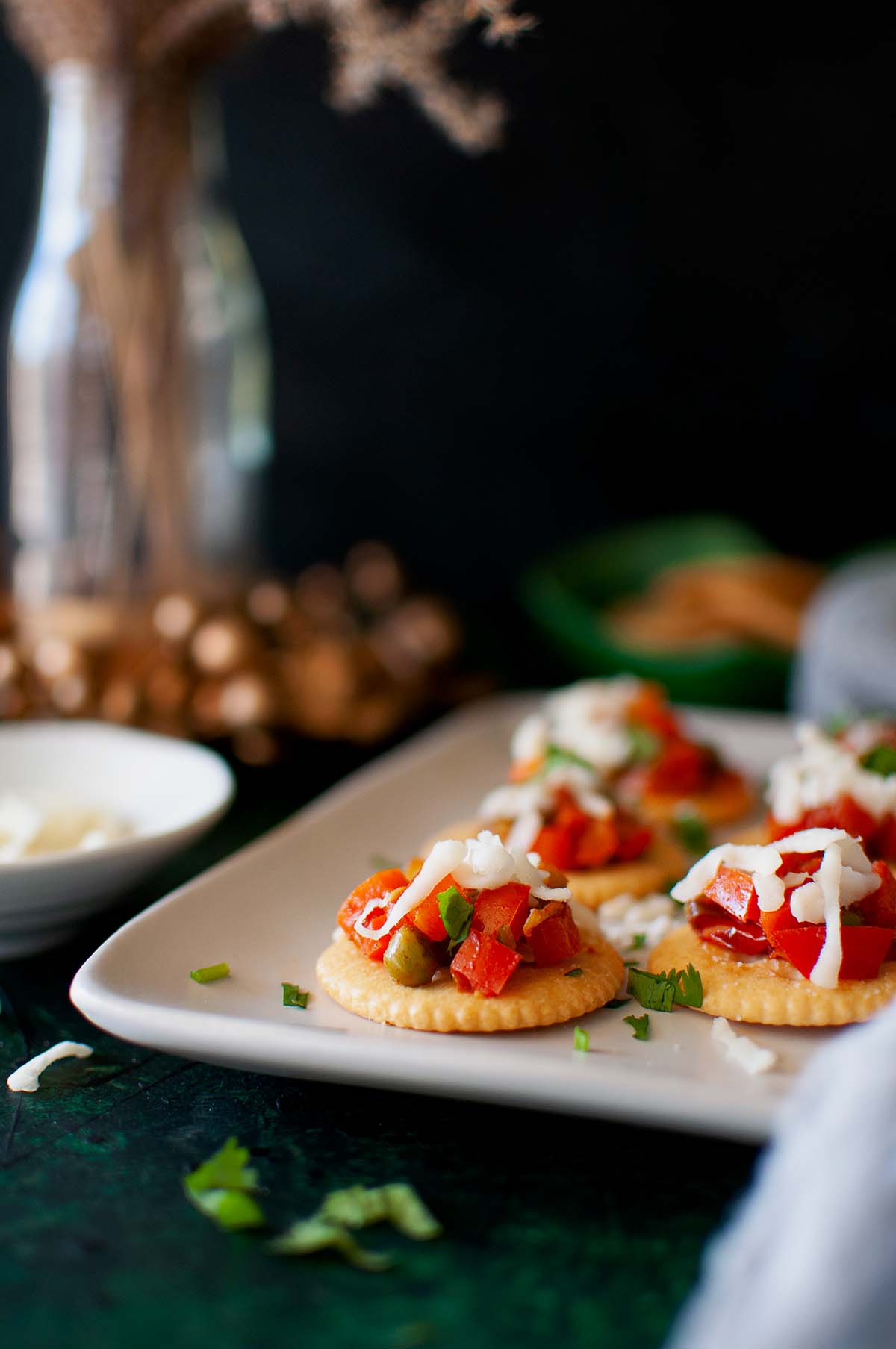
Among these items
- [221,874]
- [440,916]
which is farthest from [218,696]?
[440,916]

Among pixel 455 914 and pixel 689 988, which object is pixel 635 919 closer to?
pixel 689 988

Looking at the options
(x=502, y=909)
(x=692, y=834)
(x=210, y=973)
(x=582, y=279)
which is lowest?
(x=692, y=834)

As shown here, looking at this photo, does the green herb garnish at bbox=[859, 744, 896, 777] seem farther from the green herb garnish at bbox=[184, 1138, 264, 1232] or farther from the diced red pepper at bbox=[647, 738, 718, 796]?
the green herb garnish at bbox=[184, 1138, 264, 1232]

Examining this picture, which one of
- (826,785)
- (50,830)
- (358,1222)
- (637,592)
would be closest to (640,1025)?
(358,1222)

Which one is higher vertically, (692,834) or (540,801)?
(540,801)

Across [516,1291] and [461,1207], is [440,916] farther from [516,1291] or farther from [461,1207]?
[516,1291]

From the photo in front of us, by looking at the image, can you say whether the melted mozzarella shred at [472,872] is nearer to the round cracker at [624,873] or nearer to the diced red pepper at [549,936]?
the diced red pepper at [549,936]

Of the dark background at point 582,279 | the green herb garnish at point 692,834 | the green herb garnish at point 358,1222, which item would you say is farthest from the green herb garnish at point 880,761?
the dark background at point 582,279

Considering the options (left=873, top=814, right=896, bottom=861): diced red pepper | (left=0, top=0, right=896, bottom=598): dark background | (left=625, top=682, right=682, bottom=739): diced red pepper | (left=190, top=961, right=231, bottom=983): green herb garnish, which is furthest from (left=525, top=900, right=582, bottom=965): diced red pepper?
(left=0, top=0, right=896, bottom=598): dark background
